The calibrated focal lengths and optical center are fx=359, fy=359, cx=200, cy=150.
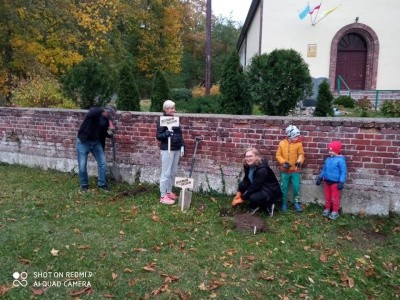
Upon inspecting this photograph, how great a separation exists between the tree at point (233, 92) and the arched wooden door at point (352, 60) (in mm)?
11509

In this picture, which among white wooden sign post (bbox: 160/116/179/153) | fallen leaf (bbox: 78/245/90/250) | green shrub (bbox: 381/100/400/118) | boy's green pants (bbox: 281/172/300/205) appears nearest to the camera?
fallen leaf (bbox: 78/245/90/250)

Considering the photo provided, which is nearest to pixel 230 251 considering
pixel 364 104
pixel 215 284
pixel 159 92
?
pixel 215 284

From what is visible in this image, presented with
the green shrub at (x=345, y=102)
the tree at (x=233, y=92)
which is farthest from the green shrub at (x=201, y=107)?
the green shrub at (x=345, y=102)

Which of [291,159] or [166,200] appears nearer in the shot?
[291,159]

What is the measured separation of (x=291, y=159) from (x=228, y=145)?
1.12 metres

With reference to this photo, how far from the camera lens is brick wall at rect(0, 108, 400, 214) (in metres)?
5.18

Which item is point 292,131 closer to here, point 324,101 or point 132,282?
point 132,282

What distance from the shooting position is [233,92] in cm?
793

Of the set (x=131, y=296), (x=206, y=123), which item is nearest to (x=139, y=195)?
(x=206, y=123)

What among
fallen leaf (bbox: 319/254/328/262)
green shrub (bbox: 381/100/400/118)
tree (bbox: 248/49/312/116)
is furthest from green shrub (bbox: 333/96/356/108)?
fallen leaf (bbox: 319/254/328/262)

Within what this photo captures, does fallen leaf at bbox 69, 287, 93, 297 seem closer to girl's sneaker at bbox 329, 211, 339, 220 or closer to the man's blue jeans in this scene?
the man's blue jeans

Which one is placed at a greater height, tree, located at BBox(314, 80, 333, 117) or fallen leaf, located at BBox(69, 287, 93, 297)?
tree, located at BBox(314, 80, 333, 117)

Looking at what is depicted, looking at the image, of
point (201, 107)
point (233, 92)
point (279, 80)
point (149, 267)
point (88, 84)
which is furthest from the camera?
point (201, 107)

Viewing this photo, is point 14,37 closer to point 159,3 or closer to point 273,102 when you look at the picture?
point 273,102
